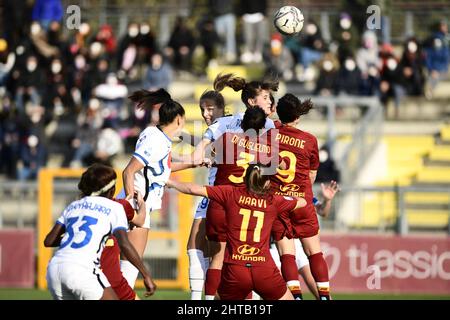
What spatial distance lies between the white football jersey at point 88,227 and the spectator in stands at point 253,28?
14.2 meters

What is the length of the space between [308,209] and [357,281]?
22.6 feet

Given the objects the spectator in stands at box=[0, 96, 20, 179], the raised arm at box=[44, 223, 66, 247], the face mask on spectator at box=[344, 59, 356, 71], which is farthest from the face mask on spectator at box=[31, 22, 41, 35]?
the raised arm at box=[44, 223, 66, 247]

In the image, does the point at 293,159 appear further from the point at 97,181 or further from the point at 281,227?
the point at 97,181

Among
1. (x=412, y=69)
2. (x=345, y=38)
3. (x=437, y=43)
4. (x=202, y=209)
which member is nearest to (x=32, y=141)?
(x=345, y=38)

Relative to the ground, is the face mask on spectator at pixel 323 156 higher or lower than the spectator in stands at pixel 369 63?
lower

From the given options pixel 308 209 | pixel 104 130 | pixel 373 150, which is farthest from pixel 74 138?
pixel 308 209

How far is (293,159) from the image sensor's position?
488 inches

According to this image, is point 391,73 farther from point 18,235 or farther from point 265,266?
point 265,266

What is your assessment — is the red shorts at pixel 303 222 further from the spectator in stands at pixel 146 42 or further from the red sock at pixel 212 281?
the spectator in stands at pixel 146 42

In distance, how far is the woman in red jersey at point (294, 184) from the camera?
40.6 feet

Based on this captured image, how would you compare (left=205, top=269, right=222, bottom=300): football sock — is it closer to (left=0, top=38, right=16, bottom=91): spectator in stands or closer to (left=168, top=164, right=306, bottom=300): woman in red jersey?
(left=168, top=164, right=306, bottom=300): woman in red jersey

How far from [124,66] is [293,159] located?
1212 cm

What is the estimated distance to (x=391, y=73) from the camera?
23641 mm

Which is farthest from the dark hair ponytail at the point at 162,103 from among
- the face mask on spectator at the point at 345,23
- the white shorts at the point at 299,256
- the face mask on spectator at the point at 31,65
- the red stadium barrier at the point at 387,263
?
the face mask on spectator at the point at 345,23
